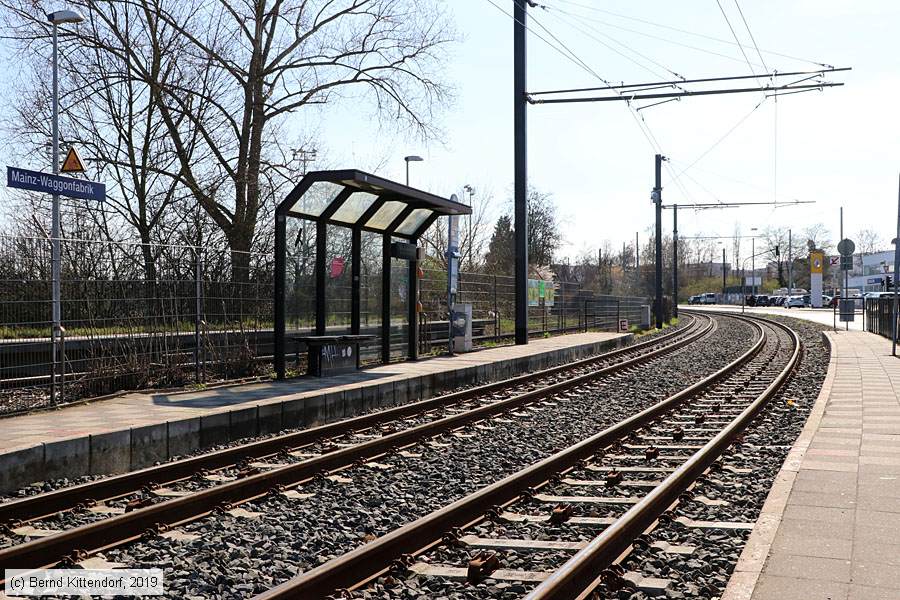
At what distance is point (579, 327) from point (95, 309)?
27.1 metres

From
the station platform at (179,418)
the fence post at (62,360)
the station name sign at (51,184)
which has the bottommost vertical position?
the station platform at (179,418)

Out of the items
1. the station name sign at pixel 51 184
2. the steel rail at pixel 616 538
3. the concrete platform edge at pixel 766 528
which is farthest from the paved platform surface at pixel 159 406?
the concrete platform edge at pixel 766 528

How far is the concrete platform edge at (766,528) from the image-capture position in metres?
4.71

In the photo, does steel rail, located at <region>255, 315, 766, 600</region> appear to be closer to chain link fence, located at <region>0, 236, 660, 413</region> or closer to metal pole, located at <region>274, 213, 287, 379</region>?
chain link fence, located at <region>0, 236, 660, 413</region>

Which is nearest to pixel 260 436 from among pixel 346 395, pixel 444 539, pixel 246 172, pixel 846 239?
pixel 346 395

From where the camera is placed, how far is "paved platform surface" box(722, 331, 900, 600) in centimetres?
474

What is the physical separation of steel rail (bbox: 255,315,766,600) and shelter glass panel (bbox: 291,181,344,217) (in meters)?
6.78

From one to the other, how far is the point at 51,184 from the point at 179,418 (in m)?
3.42

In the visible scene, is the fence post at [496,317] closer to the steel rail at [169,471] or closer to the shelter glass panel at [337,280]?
the shelter glass panel at [337,280]

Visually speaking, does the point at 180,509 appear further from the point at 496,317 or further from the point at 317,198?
the point at 496,317

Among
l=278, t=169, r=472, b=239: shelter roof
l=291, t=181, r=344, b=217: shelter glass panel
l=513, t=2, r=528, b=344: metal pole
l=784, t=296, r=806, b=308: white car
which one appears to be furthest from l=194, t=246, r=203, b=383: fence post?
l=784, t=296, r=806, b=308: white car

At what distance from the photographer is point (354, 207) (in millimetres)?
15688

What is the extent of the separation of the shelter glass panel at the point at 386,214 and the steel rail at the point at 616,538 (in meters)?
8.83

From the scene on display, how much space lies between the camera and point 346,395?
12.7 meters
